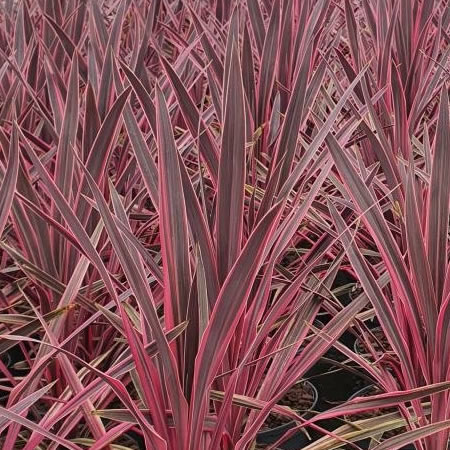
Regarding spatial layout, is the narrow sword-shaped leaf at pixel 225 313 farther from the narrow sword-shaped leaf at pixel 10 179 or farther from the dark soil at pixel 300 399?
the dark soil at pixel 300 399

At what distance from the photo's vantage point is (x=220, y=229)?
77 cm

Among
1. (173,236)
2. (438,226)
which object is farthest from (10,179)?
(438,226)

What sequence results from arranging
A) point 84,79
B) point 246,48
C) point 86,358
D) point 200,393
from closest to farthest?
point 200,393 → point 86,358 → point 246,48 → point 84,79

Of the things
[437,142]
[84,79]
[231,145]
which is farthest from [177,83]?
[84,79]

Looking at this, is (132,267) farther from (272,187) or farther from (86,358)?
(86,358)

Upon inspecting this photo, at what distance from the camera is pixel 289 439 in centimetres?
104

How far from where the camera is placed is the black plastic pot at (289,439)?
0.99 m

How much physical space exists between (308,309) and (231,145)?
221 mm

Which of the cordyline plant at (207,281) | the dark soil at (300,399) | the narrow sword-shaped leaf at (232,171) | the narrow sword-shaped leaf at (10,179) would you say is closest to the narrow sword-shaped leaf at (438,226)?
the cordyline plant at (207,281)

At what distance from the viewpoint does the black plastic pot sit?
3.25 feet

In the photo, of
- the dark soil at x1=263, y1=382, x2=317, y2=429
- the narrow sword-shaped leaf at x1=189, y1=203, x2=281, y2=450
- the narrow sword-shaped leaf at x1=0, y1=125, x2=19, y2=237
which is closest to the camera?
the narrow sword-shaped leaf at x1=189, y1=203, x2=281, y2=450

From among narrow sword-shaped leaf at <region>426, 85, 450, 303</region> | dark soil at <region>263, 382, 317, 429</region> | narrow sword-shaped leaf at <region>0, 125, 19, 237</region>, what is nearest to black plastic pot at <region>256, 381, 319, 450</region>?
dark soil at <region>263, 382, 317, 429</region>

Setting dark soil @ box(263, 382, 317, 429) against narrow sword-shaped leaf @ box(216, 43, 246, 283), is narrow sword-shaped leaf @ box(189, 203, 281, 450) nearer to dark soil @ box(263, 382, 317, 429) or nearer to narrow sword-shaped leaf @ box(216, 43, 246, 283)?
narrow sword-shaped leaf @ box(216, 43, 246, 283)

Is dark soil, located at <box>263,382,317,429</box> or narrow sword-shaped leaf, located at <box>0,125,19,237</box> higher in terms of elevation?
narrow sword-shaped leaf, located at <box>0,125,19,237</box>
